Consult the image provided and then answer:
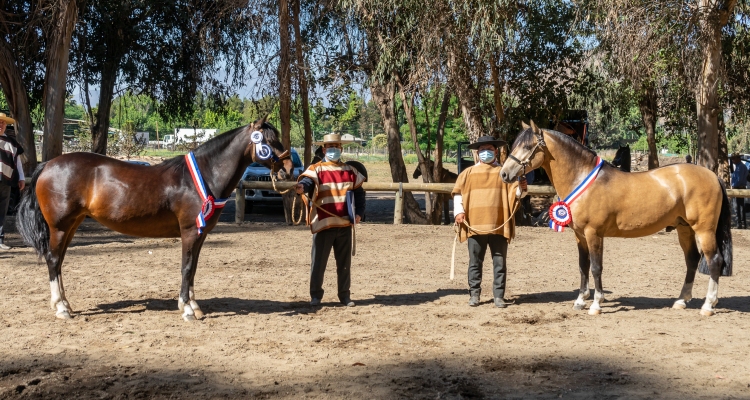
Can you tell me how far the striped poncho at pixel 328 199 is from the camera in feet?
25.5

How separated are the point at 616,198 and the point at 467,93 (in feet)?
30.8

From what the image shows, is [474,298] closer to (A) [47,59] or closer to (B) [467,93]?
(B) [467,93]

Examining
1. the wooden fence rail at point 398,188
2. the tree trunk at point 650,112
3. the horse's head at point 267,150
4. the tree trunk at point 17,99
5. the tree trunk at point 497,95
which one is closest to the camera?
the horse's head at point 267,150

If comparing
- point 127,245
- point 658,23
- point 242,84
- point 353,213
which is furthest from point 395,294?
point 242,84

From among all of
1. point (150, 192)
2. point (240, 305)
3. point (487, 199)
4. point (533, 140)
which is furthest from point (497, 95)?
point (150, 192)

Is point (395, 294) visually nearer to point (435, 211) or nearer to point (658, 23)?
point (658, 23)

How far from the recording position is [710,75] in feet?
48.5

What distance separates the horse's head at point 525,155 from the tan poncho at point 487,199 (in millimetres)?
404

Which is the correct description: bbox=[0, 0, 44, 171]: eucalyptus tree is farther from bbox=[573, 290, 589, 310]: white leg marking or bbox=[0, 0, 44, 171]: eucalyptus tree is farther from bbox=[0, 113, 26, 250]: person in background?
bbox=[573, 290, 589, 310]: white leg marking

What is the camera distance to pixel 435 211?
18188mm

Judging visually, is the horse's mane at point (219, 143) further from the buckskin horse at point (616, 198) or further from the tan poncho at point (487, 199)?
the buckskin horse at point (616, 198)

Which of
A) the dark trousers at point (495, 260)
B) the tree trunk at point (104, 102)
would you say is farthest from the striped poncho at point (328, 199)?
the tree trunk at point (104, 102)

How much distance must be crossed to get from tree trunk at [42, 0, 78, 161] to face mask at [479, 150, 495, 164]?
1023 centimetres

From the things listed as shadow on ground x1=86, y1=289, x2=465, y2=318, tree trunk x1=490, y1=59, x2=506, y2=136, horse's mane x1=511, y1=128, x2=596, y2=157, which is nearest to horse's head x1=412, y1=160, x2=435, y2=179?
tree trunk x1=490, y1=59, x2=506, y2=136
